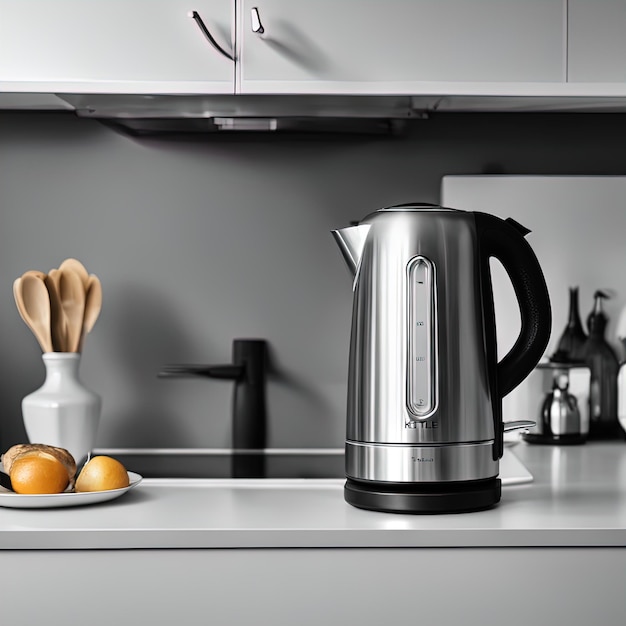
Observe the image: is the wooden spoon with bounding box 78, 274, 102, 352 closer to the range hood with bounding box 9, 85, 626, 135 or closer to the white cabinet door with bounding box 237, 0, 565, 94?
the range hood with bounding box 9, 85, 626, 135

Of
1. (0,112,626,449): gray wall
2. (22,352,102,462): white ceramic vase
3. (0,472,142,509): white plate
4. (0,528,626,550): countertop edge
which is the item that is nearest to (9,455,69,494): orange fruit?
(0,472,142,509): white plate

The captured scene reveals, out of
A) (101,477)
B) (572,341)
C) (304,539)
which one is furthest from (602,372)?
(101,477)

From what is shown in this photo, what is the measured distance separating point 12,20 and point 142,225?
1.60ft

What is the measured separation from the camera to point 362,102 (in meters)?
1.53

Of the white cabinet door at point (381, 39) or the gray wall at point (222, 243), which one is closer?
the white cabinet door at point (381, 39)

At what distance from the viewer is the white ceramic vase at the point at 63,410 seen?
4.92ft

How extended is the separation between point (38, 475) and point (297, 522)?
14.4 inches

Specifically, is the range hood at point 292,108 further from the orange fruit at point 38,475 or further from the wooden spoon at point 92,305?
the orange fruit at point 38,475

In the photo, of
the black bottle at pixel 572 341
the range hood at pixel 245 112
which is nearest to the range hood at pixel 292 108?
the range hood at pixel 245 112

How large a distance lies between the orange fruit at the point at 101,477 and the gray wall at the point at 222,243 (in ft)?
1.72

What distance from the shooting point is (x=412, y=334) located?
1148mm

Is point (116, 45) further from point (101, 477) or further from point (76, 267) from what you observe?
point (101, 477)

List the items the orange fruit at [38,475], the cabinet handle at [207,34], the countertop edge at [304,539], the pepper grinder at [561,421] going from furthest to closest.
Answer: the pepper grinder at [561,421], the cabinet handle at [207,34], the orange fruit at [38,475], the countertop edge at [304,539]

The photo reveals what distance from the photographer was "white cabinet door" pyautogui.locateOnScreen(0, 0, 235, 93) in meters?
1.39
